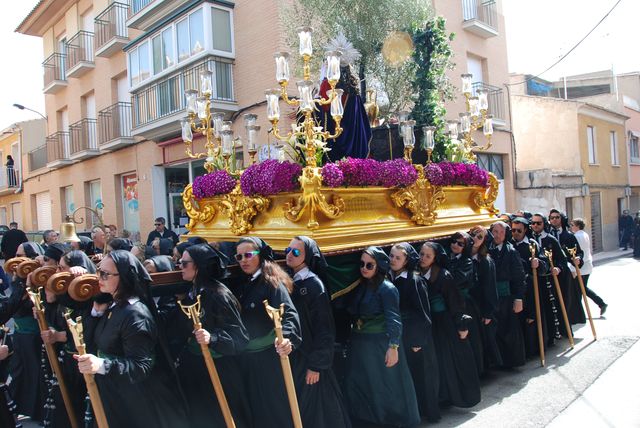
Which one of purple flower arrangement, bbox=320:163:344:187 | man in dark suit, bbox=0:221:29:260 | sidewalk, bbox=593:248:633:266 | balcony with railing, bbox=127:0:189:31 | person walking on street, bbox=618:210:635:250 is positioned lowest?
sidewalk, bbox=593:248:633:266

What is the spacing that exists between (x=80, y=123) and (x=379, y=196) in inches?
642

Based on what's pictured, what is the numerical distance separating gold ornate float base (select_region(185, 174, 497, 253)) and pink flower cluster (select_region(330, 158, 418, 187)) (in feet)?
0.33

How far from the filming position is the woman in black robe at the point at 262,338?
3896mm

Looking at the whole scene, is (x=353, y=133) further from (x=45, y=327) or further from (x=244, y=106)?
(x=244, y=106)

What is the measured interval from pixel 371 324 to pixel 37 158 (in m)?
24.2

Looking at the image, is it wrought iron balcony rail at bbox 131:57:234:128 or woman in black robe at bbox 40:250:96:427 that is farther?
wrought iron balcony rail at bbox 131:57:234:128

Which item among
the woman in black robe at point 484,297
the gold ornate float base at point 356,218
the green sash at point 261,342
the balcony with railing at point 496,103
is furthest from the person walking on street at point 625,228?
the green sash at point 261,342

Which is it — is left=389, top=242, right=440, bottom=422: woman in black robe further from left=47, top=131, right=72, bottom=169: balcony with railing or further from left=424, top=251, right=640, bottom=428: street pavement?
left=47, top=131, right=72, bottom=169: balcony with railing

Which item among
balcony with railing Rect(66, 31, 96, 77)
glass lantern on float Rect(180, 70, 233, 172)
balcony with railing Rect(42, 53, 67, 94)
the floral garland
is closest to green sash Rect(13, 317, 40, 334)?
the floral garland

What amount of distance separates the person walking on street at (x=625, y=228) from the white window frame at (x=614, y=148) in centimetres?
227

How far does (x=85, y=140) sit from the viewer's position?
18.6 meters

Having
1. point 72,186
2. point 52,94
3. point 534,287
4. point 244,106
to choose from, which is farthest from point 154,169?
point 534,287

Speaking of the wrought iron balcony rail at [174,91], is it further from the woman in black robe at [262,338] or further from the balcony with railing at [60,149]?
the woman in black robe at [262,338]

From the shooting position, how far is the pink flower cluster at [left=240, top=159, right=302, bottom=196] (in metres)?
5.38
